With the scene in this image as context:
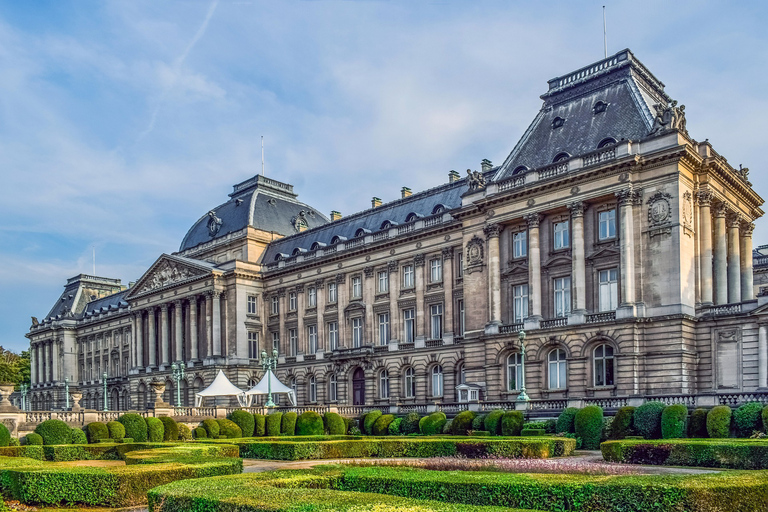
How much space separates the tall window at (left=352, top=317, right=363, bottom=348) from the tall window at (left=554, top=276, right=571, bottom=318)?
2205cm

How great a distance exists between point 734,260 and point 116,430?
39828 mm

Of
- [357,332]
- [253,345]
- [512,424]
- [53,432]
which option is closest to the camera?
[53,432]

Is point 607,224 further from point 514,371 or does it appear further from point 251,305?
point 251,305

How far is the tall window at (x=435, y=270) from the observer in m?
61.2

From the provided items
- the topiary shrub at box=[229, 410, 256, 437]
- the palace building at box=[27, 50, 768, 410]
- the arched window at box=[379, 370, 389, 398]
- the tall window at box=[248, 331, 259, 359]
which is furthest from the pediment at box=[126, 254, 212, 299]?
the topiary shrub at box=[229, 410, 256, 437]

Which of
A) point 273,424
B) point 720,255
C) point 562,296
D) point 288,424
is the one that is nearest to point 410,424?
point 288,424

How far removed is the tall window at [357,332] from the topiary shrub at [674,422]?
118ft

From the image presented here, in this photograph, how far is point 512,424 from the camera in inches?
1528

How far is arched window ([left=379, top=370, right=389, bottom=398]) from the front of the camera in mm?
64312

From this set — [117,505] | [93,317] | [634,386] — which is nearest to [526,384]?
[634,386]

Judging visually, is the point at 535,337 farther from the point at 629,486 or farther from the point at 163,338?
the point at 163,338

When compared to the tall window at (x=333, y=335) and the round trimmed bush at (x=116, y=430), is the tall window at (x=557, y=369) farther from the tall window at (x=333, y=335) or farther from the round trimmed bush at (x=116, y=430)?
the round trimmed bush at (x=116, y=430)

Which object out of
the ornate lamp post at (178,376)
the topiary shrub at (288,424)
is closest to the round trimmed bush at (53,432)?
the topiary shrub at (288,424)

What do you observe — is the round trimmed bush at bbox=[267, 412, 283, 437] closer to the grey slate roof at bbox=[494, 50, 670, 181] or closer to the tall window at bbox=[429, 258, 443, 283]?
the tall window at bbox=[429, 258, 443, 283]
